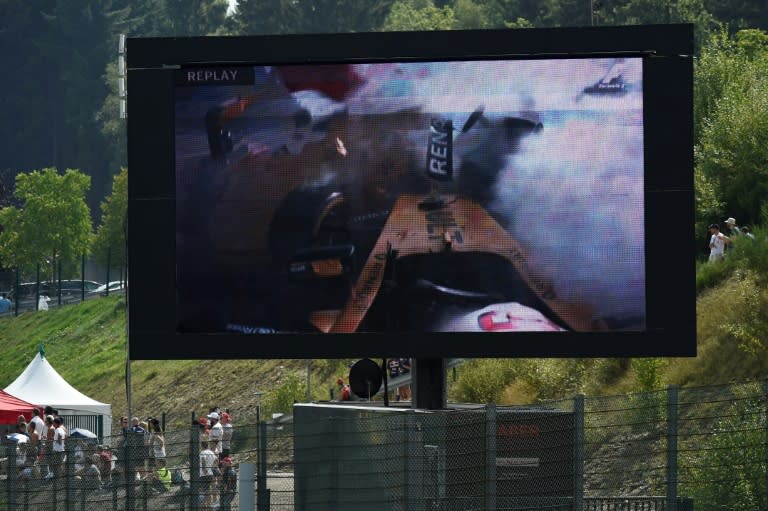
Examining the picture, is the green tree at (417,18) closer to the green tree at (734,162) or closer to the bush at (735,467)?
the green tree at (734,162)

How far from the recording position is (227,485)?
52.1 feet

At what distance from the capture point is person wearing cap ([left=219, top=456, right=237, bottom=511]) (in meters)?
15.9

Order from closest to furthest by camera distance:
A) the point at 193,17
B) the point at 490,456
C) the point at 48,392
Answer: the point at 490,456 < the point at 48,392 < the point at 193,17

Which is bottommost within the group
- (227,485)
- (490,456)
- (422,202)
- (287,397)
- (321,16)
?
(227,485)

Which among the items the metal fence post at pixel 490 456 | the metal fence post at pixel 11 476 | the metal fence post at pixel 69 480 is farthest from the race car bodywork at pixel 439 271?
the metal fence post at pixel 11 476

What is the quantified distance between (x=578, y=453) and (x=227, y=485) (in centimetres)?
325

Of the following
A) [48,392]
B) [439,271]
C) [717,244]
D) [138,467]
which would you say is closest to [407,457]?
[439,271]

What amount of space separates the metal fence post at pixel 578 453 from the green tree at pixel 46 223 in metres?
63.9

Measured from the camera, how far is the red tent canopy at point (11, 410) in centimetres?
2994

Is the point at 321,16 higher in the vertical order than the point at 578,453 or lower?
higher

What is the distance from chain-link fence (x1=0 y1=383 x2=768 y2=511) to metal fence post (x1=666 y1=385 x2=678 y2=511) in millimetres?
12

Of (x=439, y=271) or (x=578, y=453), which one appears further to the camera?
(x=439, y=271)

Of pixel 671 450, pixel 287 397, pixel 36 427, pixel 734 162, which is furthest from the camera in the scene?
pixel 287 397

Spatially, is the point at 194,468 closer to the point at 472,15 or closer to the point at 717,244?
the point at 717,244
